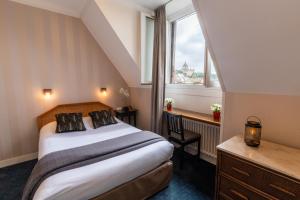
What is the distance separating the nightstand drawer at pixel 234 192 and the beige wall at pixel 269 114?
59cm

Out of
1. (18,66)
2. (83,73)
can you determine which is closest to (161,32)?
(83,73)

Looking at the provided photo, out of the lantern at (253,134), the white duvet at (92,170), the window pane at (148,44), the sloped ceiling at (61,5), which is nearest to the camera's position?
the white duvet at (92,170)

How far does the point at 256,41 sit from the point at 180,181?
6.08ft

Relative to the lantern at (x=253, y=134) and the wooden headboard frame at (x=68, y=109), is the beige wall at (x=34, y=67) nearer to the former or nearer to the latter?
the wooden headboard frame at (x=68, y=109)

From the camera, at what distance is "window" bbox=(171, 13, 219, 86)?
246cm

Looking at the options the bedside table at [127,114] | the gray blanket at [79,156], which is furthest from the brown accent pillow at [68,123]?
the bedside table at [127,114]

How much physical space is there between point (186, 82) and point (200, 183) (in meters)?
1.68

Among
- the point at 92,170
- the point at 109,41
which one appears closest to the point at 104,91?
the point at 109,41

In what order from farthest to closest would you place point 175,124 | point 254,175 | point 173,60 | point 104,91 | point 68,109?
point 104,91 < point 173,60 < point 68,109 < point 175,124 < point 254,175

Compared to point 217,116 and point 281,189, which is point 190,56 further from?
point 281,189

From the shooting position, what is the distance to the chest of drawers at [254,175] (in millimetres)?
1088

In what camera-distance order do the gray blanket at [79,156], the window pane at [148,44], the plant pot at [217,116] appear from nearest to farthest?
the gray blanket at [79,156]
the plant pot at [217,116]
the window pane at [148,44]

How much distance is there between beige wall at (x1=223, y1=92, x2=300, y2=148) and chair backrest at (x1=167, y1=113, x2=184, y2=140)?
1.95ft

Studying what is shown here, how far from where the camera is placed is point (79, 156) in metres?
1.56
